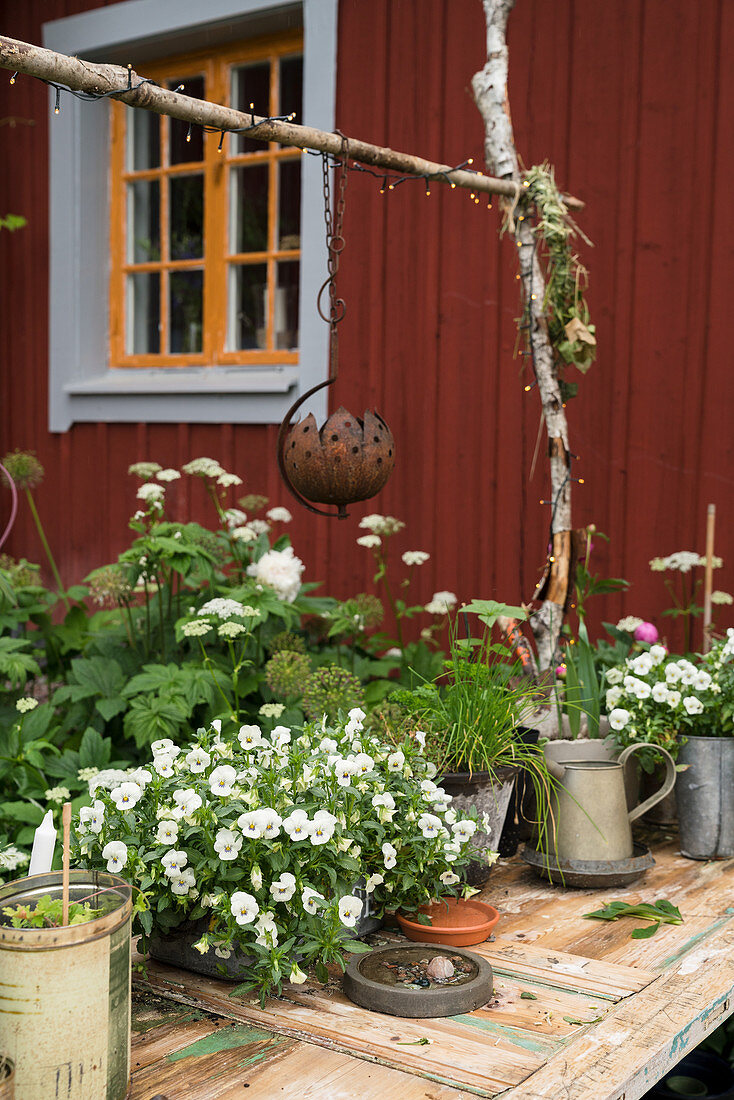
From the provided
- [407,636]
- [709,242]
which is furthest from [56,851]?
[709,242]

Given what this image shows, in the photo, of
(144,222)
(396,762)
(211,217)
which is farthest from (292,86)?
(396,762)

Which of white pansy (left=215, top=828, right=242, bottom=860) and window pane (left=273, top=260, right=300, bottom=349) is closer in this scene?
white pansy (left=215, top=828, right=242, bottom=860)

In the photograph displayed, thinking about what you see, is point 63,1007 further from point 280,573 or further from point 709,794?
point 280,573

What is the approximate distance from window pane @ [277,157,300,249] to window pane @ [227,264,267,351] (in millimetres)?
185

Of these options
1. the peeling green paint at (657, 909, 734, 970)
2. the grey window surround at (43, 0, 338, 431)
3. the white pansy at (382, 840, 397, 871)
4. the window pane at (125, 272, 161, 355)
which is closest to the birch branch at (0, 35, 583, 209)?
the white pansy at (382, 840, 397, 871)

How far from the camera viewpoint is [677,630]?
3.73 m

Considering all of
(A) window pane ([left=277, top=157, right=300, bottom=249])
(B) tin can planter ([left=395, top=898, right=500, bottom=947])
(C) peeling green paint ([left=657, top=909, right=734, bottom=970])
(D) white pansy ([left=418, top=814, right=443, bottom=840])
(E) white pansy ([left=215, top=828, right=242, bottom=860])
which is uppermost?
(A) window pane ([left=277, top=157, right=300, bottom=249])

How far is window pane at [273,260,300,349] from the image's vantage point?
4.78 meters

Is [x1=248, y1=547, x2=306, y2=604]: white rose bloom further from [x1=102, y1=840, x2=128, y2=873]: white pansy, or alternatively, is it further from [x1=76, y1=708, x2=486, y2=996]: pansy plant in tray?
[x1=102, y1=840, x2=128, y2=873]: white pansy

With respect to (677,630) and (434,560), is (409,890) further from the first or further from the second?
(434,560)

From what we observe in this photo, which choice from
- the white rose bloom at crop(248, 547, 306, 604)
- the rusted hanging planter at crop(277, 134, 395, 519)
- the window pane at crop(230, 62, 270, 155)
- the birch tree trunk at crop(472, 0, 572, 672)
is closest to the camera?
the rusted hanging planter at crop(277, 134, 395, 519)

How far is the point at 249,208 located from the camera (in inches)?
193

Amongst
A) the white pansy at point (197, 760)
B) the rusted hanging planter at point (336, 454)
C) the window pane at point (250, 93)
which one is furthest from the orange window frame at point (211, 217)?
the white pansy at point (197, 760)

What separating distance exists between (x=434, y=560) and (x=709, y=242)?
152 cm
